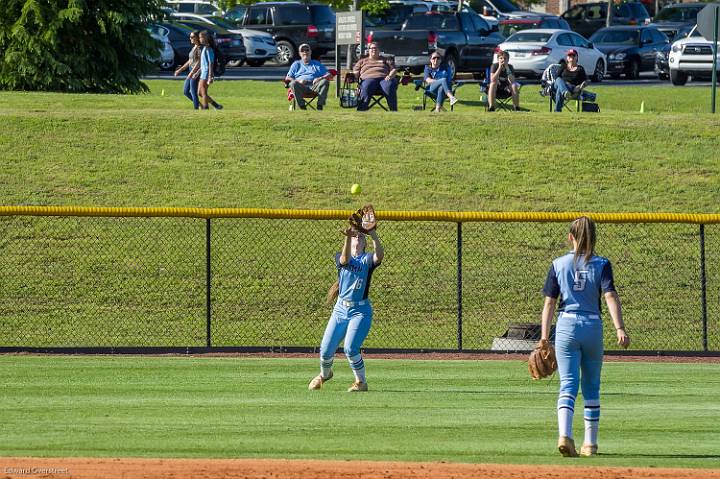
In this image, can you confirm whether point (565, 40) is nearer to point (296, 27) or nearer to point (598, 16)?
point (296, 27)

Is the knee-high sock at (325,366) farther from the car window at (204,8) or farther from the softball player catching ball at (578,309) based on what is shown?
the car window at (204,8)

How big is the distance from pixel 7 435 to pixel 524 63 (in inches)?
1030

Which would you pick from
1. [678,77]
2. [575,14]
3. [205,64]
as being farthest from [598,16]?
[205,64]

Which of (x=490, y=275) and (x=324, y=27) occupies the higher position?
(x=324, y=27)

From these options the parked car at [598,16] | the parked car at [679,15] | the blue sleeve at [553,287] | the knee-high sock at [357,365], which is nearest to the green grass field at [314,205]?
the knee-high sock at [357,365]

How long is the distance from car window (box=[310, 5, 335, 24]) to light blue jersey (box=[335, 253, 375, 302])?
3171cm

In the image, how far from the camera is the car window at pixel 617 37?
126 feet

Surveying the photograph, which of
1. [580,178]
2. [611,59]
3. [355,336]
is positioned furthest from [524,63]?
[355,336]

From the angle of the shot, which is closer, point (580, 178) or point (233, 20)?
point (580, 178)

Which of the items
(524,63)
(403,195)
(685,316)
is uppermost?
(524,63)

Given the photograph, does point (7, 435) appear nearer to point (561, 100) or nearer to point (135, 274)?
point (135, 274)

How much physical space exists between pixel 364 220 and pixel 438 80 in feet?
46.3

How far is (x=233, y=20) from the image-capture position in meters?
45.1

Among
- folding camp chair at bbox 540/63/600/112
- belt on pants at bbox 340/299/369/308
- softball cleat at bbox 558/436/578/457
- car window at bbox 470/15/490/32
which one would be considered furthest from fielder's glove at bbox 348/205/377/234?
car window at bbox 470/15/490/32
